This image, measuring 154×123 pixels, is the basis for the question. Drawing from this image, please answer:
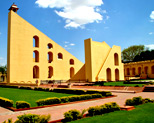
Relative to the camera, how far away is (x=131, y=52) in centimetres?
5681

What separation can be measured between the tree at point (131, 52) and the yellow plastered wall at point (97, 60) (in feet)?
83.0

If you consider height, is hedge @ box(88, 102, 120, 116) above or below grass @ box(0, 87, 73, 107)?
above

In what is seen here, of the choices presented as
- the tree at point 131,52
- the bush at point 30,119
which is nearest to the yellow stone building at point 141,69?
the tree at point 131,52

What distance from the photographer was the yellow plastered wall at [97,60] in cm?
2956

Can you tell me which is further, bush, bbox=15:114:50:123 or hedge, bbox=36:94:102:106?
hedge, bbox=36:94:102:106

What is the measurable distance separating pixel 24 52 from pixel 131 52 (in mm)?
40439

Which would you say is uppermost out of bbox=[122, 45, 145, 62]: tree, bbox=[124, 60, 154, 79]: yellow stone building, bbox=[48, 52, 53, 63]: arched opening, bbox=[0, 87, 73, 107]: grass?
bbox=[122, 45, 145, 62]: tree

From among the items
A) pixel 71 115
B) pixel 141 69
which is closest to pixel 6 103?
pixel 71 115

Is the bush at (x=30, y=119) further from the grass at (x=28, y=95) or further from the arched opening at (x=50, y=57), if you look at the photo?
the arched opening at (x=50, y=57)

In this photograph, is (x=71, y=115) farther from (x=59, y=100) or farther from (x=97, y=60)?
(x=97, y=60)

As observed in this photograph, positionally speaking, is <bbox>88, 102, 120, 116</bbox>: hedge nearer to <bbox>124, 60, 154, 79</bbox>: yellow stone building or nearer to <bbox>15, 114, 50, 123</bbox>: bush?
<bbox>15, 114, 50, 123</bbox>: bush

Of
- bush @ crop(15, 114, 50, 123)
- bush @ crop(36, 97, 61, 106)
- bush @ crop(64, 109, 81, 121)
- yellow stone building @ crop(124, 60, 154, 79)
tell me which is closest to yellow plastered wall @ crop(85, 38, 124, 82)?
yellow stone building @ crop(124, 60, 154, 79)

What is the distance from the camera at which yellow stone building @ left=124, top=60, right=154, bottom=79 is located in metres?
40.4

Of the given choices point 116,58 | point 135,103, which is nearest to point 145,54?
point 116,58
